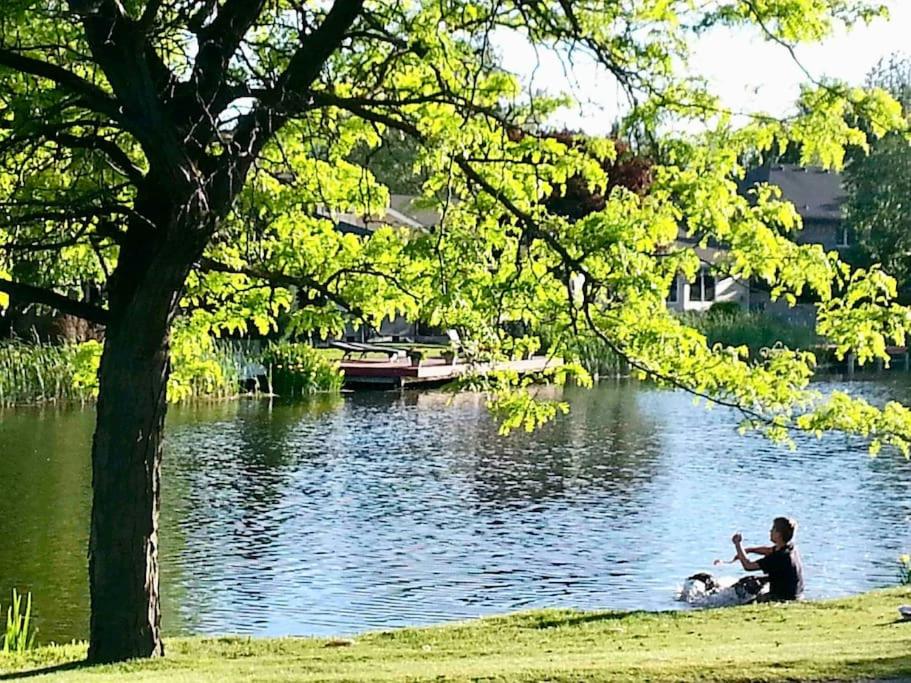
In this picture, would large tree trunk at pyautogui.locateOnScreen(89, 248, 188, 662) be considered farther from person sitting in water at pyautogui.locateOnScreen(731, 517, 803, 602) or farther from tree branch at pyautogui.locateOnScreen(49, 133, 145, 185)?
person sitting in water at pyautogui.locateOnScreen(731, 517, 803, 602)

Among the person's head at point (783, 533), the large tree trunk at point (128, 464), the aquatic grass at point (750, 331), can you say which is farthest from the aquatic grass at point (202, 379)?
the aquatic grass at point (750, 331)

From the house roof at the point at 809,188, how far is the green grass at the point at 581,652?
214ft

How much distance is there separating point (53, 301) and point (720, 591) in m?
7.79

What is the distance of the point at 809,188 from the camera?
261 feet

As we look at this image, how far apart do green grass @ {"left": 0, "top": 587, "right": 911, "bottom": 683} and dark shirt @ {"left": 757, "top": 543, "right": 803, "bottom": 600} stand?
2.92 feet

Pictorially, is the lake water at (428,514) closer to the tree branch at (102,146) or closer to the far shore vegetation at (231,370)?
the far shore vegetation at (231,370)

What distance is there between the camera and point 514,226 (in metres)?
11.0

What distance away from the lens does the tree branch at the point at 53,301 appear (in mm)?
9266

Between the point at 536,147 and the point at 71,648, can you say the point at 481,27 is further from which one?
the point at 71,648

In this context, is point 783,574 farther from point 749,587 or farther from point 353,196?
point 353,196

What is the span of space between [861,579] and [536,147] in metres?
8.16

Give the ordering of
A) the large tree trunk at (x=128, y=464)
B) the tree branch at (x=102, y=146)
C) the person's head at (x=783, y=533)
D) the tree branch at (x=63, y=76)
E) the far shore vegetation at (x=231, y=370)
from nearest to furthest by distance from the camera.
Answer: the tree branch at (x=63, y=76) → the large tree trunk at (x=128, y=464) → the tree branch at (x=102, y=146) → the person's head at (x=783, y=533) → the far shore vegetation at (x=231, y=370)

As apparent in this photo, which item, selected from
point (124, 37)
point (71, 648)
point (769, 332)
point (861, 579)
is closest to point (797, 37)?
point (124, 37)

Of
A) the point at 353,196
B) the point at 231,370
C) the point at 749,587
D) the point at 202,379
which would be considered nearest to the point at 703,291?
the point at 231,370
